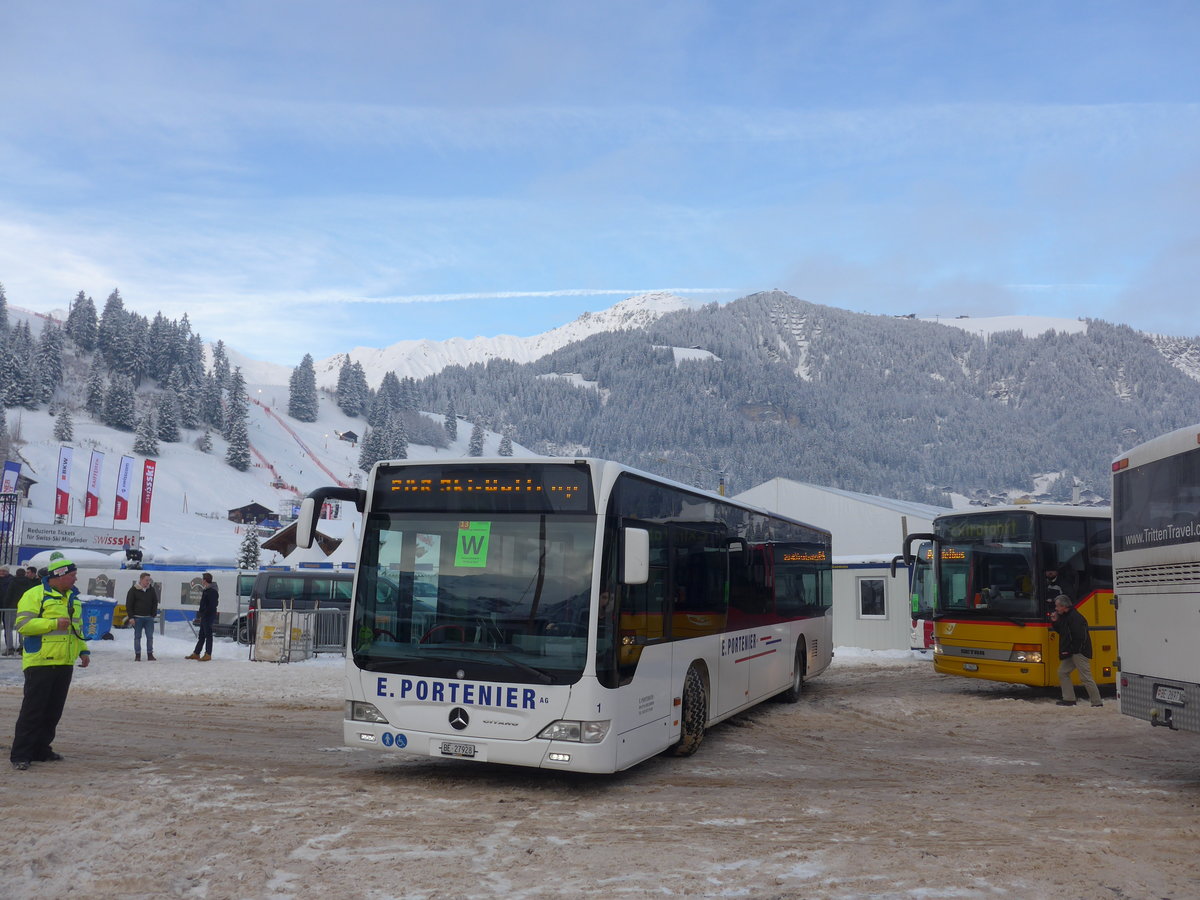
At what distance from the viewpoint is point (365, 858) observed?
20.4 feet

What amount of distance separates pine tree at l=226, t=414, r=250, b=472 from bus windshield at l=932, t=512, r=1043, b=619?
116 m

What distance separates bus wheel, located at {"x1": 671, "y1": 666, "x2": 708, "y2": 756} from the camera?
985cm

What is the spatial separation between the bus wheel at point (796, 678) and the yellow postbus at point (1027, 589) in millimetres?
2610

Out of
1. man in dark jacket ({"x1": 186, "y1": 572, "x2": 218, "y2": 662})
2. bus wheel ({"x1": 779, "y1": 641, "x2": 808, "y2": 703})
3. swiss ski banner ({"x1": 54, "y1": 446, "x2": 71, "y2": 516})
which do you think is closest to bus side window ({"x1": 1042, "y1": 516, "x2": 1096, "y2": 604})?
bus wheel ({"x1": 779, "y1": 641, "x2": 808, "y2": 703})

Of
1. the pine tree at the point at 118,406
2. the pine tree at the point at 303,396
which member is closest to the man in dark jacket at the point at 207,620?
the pine tree at the point at 118,406

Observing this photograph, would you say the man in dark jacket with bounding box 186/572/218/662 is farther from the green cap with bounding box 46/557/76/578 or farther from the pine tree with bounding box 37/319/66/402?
the pine tree with bounding box 37/319/66/402

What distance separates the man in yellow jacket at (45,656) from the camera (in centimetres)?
898

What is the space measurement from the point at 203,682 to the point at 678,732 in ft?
37.6

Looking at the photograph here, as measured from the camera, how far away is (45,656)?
903 cm

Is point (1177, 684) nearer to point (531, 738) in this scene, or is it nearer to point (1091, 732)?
point (1091, 732)

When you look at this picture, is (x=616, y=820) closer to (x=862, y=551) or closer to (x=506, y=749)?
(x=506, y=749)

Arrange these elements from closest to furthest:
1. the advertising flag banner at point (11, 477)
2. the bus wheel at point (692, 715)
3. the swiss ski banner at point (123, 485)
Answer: the bus wheel at point (692, 715), the advertising flag banner at point (11, 477), the swiss ski banner at point (123, 485)

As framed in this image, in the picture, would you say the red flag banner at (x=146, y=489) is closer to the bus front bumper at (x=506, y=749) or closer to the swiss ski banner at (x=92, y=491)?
the swiss ski banner at (x=92, y=491)

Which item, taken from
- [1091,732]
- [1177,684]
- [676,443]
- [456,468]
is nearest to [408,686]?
[456,468]
